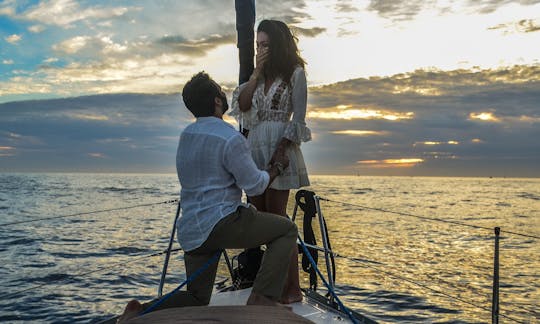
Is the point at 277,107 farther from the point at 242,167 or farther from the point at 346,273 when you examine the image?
the point at 346,273

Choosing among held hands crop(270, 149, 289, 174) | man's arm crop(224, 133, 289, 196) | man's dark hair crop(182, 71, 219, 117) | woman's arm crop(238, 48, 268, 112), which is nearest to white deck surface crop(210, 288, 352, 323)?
held hands crop(270, 149, 289, 174)

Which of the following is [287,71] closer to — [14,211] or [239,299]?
[239,299]

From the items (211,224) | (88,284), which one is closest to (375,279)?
(88,284)

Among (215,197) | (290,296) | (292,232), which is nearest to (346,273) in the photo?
(290,296)

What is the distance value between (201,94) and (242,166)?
0.50 metres

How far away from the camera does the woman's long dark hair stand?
12.0 ft

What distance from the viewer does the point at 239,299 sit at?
4098 millimetres

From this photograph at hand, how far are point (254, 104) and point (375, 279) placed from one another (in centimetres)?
877

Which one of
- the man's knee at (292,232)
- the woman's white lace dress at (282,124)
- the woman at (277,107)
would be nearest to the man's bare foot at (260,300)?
the man's knee at (292,232)

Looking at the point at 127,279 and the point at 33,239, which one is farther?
the point at 33,239

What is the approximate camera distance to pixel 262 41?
3680 mm

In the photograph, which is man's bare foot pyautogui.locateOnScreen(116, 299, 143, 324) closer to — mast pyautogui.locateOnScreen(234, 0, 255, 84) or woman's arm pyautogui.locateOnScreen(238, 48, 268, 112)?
woman's arm pyautogui.locateOnScreen(238, 48, 268, 112)

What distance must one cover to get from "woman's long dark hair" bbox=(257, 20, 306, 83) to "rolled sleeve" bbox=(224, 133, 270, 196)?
A: 1160 millimetres

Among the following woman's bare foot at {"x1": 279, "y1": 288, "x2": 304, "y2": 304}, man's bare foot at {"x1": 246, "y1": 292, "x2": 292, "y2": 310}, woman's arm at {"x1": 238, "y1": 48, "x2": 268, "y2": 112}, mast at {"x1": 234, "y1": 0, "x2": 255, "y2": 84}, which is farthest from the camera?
mast at {"x1": 234, "y1": 0, "x2": 255, "y2": 84}
